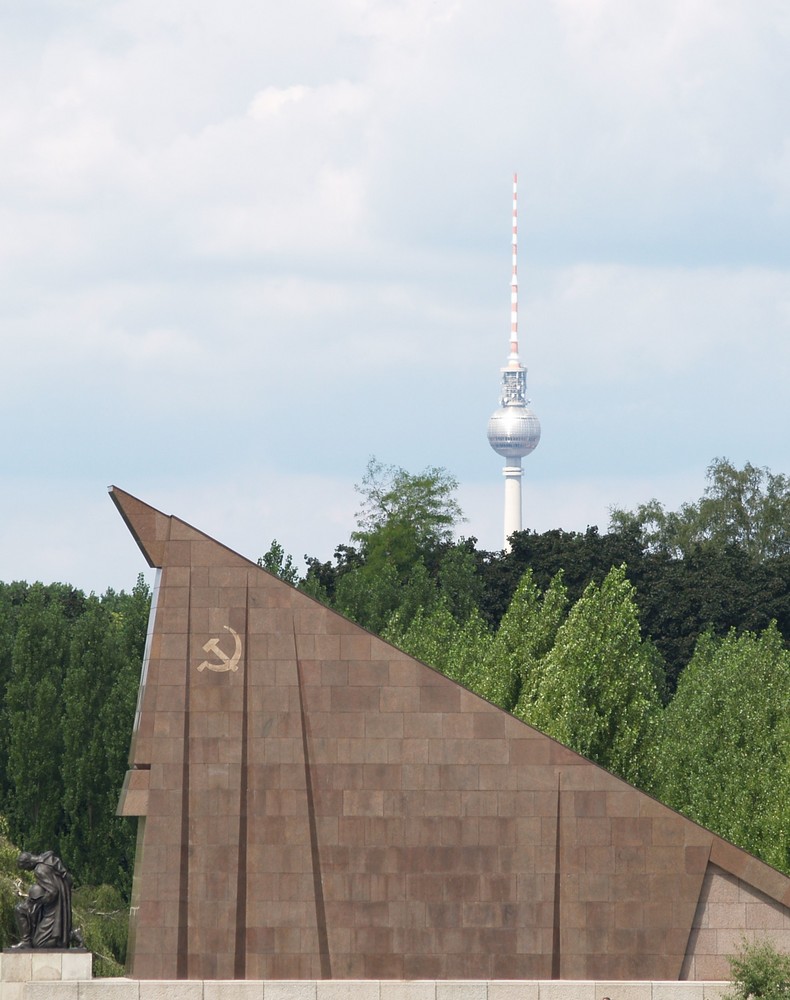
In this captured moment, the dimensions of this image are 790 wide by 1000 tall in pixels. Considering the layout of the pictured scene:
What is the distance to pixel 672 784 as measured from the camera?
36.2m

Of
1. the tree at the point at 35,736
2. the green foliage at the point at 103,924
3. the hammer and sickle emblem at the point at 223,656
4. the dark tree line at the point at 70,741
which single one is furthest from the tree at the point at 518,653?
the hammer and sickle emblem at the point at 223,656

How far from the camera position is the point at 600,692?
118 ft

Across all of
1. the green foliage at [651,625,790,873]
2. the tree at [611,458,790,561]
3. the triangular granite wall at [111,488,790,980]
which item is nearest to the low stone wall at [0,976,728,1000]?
the triangular granite wall at [111,488,790,980]

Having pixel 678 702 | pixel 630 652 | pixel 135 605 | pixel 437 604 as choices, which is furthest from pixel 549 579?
pixel 630 652

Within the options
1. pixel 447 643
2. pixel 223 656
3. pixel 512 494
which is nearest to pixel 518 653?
pixel 447 643

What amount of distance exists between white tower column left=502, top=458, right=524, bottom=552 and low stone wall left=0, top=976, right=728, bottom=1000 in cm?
11009

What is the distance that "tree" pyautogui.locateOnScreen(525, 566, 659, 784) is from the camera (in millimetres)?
35500

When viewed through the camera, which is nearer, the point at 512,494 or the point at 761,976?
the point at 761,976

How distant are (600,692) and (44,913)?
47.9 feet

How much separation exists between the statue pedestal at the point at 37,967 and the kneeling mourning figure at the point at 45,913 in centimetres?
15

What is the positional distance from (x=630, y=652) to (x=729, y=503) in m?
39.6

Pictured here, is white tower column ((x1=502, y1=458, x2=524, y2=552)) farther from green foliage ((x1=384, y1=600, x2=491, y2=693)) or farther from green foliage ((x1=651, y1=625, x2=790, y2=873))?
green foliage ((x1=651, y1=625, x2=790, y2=873))

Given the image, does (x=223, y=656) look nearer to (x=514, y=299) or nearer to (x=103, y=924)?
(x=103, y=924)

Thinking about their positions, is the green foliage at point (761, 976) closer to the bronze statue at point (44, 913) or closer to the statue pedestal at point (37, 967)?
the statue pedestal at point (37, 967)
